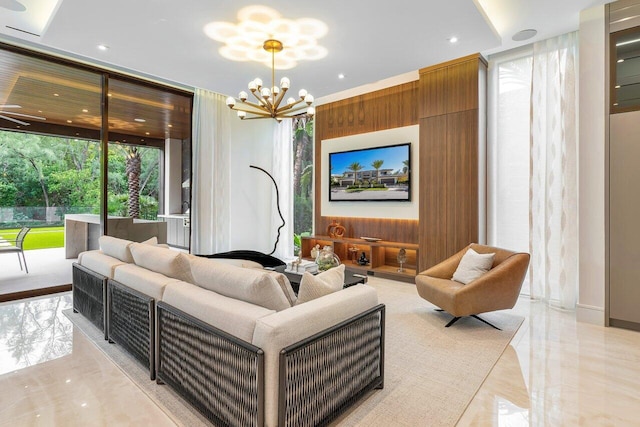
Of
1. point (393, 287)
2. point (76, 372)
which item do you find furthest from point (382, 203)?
point (76, 372)

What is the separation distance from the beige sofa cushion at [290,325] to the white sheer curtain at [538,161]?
3285 mm

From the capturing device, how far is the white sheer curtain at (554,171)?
3.91m

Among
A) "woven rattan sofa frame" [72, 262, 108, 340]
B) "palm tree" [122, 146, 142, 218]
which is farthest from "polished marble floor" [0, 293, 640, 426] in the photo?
"palm tree" [122, 146, 142, 218]

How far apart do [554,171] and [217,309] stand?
423 cm

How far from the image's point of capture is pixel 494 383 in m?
2.32

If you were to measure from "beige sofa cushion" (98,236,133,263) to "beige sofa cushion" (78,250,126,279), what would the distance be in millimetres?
44

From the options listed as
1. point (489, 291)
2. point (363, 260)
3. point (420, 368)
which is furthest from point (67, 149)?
point (489, 291)

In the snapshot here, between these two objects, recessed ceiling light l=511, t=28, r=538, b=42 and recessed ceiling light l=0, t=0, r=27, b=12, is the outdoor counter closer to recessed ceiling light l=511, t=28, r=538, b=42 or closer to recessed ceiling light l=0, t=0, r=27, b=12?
recessed ceiling light l=0, t=0, r=27, b=12

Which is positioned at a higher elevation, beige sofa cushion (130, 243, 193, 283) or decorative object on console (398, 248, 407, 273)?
beige sofa cushion (130, 243, 193, 283)

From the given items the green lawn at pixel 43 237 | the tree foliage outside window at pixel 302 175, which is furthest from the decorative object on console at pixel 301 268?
the green lawn at pixel 43 237

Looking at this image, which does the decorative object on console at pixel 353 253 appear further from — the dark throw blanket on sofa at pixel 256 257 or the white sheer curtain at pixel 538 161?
the white sheer curtain at pixel 538 161

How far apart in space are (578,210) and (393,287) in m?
2.42

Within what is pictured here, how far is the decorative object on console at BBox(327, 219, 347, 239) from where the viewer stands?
6.19 m

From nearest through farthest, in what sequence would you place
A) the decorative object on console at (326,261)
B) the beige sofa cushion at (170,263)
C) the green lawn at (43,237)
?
the beige sofa cushion at (170,263), the decorative object on console at (326,261), the green lawn at (43,237)
